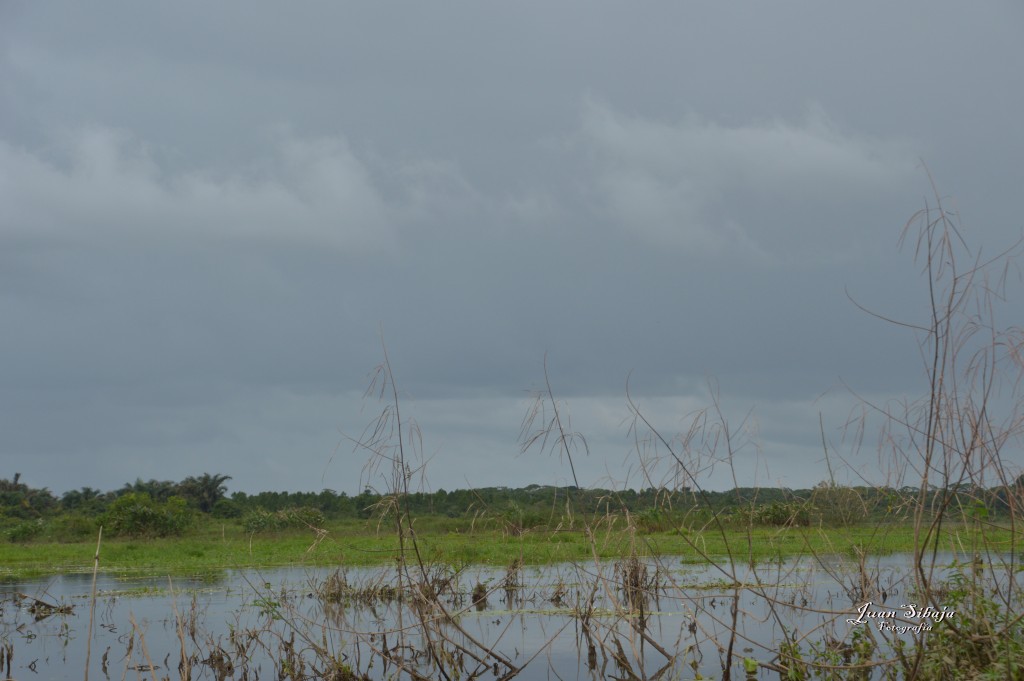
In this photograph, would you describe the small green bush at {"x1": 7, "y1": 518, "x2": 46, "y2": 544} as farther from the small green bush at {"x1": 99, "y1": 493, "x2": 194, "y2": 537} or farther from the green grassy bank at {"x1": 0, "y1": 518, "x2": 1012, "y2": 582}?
the small green bush at {"x1": 99, "y1": 493, "x2": 194, "y2": 537}

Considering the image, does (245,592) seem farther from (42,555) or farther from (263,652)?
(42,555)

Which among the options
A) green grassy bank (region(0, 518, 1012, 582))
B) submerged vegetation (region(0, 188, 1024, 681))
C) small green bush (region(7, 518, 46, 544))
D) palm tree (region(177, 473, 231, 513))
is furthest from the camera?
palm tree (region(177, 473, 231, 513))

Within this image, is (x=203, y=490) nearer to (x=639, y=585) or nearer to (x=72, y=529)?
(x=72, y=529)

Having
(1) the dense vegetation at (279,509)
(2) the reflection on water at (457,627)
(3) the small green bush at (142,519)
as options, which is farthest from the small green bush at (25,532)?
(2) the reflection on water at (457,627)

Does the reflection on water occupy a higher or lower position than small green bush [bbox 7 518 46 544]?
lower

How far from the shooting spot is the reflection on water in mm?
11352

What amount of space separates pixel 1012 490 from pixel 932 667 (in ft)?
6.55

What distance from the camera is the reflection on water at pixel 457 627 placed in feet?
37.2

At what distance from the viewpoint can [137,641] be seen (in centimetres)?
1697

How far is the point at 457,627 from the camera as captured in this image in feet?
35.4

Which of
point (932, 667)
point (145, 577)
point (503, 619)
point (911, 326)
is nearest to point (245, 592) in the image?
point (145, 577)

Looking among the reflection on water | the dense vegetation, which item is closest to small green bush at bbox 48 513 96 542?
the dense vegetation

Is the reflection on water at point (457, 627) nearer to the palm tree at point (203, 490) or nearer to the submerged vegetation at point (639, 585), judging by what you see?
the submerged vegetation at point (639, 585)

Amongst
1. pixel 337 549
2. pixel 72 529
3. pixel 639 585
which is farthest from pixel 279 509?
pixel 639 585
